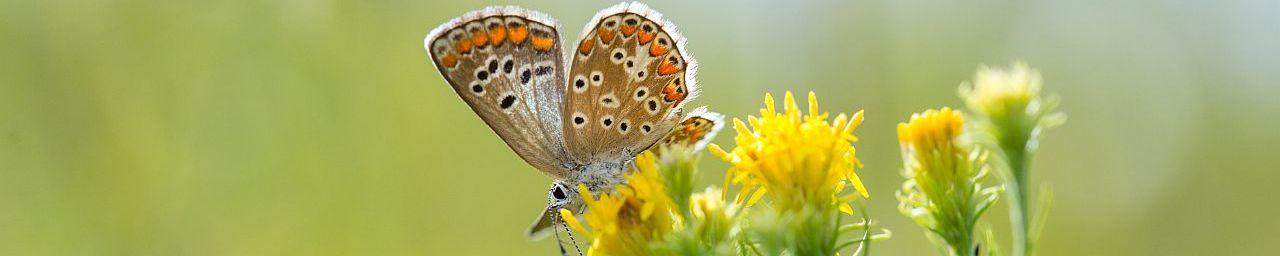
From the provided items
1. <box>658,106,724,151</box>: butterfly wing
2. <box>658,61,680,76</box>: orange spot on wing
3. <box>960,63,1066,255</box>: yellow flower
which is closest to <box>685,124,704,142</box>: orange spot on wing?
<box>658,106,724,151</box>: butterfly wing

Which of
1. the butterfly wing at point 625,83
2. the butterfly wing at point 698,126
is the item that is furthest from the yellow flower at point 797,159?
the butterfly wing at point 625,83

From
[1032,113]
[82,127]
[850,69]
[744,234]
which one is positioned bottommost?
[744,234]

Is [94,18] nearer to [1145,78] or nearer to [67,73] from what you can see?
[67,73]

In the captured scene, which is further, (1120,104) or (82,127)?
(1120,104)

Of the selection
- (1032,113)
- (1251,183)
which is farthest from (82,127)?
(1251,183)

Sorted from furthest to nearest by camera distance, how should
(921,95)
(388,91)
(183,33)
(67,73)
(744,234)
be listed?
(921,95)
(388,91)
(183,33)
(67,73)
(744,234)
